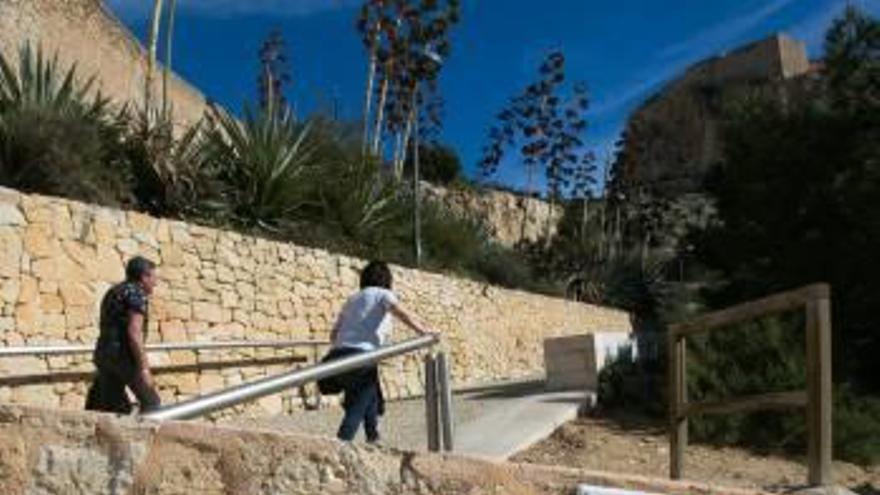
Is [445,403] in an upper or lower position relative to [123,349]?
lower

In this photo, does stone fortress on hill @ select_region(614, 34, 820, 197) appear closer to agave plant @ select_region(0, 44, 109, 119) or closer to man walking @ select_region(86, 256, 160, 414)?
agave plant @ select_region(0, 44, 109, 119)

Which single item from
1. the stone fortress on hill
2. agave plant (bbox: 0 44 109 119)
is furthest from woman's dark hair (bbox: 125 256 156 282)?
the stone fortress on hill

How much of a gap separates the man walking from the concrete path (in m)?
2.57

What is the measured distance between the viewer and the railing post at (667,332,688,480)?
9.13 meters

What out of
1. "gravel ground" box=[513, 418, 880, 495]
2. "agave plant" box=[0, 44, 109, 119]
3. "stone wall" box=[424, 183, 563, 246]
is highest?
"stone wall" box=[424, 183, 563, 246]

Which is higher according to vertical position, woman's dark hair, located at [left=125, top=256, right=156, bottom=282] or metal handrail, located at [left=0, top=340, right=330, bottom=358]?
woman's dark hair, located at [left=125, top=256, right=156, bottom=282]

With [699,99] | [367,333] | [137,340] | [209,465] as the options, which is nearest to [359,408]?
[367,333]

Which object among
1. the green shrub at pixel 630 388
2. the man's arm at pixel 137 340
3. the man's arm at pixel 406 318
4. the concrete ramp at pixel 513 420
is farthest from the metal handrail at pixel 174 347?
the man's arm at pixel 406 318

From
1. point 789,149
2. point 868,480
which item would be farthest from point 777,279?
point 868,480

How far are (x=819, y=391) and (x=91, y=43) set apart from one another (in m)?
22.5

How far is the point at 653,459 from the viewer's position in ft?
38.2

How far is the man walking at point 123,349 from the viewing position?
7.77 meters

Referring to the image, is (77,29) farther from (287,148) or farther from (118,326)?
(118,326)

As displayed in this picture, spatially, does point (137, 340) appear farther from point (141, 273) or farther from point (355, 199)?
point (355, 199)
